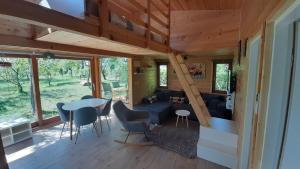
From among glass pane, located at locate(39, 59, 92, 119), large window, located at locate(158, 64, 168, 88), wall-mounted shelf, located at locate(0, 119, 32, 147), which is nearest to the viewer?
wall-mounted shelf, located at locate(0, 119, 32, 147)

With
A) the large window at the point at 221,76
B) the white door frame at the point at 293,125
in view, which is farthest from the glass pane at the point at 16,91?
the large window at the point at 221,76

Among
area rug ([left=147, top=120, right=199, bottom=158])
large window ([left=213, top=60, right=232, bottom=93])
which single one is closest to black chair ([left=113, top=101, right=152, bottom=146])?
area rug ([left=147, top=120, right=199, bottom=158])

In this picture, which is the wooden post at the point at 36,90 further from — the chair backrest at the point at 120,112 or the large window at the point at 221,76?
the large window at the point at 221,76

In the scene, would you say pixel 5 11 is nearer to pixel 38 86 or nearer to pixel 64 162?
pixel 64 162

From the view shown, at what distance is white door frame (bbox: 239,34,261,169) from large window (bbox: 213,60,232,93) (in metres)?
3.49

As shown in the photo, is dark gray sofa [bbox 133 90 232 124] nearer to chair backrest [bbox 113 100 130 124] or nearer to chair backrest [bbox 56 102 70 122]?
chair backrest [bbox 113 100 130 124]

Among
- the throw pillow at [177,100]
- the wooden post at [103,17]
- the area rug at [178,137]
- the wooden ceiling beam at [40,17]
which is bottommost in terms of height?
the area rug at [178,137]

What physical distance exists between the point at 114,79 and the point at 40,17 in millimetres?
4986

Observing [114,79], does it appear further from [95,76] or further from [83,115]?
[83,115]

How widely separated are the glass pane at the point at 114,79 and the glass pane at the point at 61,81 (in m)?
0.60

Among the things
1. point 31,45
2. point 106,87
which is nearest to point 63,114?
point 31,45

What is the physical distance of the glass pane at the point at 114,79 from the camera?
5898 millimetres

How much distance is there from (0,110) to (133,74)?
3.63m

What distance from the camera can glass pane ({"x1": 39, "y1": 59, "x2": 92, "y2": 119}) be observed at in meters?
4.34
